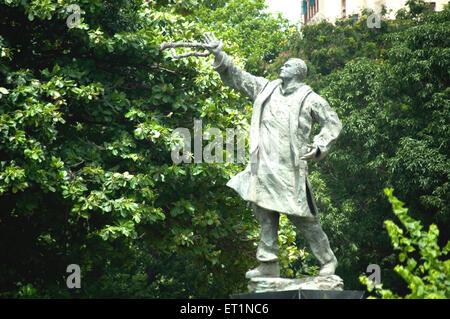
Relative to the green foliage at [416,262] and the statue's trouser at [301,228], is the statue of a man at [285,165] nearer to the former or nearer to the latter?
the statue's trouser at [301,228]

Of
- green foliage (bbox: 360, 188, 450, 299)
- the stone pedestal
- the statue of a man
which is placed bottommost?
the stone pedestal

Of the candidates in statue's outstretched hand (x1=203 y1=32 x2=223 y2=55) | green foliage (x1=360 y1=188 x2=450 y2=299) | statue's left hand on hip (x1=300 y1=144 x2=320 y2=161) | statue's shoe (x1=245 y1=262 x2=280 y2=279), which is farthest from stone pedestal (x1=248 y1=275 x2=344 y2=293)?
statue's outstretched hand (x1=203 y1=32 x2=223 y2=55)

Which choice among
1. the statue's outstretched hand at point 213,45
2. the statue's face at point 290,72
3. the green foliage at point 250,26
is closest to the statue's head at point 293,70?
the statue's face at point 290,72

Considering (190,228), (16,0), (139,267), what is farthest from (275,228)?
(139,267)

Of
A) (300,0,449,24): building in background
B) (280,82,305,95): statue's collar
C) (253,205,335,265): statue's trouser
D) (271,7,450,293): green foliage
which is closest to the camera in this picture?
(253,205,335,265): statue's trouser

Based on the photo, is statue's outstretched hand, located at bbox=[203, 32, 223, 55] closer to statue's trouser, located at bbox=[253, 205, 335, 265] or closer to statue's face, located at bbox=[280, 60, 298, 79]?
statue's face, located at bbox=[280, 60, 298, 79]

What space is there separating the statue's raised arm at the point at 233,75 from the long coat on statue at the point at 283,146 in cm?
6

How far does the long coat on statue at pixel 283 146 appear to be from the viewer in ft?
28.5

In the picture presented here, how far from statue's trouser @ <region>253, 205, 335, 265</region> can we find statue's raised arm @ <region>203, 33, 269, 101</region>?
1.42m

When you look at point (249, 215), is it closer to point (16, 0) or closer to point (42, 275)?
point (42, 275)

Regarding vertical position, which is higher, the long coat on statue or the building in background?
the building in background

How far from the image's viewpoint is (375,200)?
73.9 feet

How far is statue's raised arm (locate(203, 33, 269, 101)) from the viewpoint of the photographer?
9.27 metres

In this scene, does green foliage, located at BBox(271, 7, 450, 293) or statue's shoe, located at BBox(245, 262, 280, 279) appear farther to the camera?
green foliage, located at BBox(271, 7, 450, 293)
